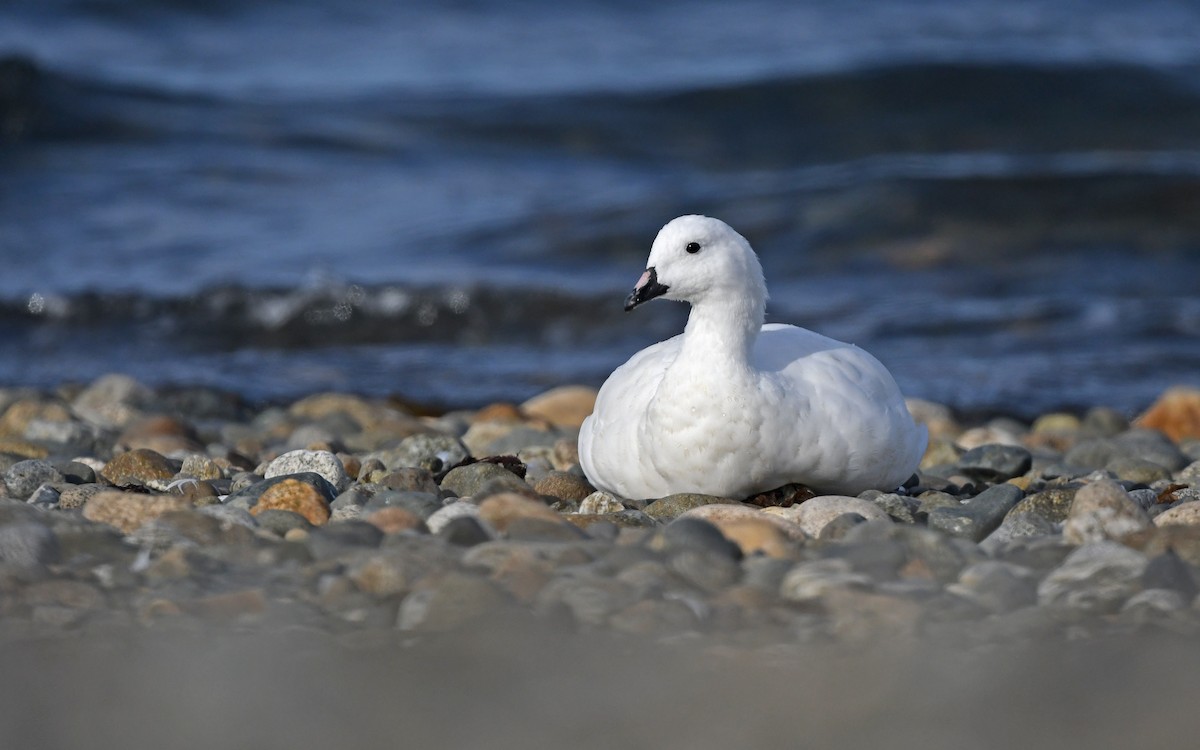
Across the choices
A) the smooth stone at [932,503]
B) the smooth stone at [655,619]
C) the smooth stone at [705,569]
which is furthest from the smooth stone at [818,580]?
the smooth stone at [932,503]

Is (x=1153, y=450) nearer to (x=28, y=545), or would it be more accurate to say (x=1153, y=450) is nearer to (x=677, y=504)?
(x=677, y=504)

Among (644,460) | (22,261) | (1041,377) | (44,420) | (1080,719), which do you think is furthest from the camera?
(22,261)

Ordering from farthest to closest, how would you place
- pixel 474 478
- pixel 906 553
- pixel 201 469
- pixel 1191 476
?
1. pixel 1191 476
2. pixel 201 469
3. pixel 474 478
4. pixel 906 553

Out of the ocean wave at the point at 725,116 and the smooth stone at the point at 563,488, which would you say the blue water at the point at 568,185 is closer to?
the ocean wave at the point at 725,116

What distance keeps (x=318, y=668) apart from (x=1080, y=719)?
1427mm

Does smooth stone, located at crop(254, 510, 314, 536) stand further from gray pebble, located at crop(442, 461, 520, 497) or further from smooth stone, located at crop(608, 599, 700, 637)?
smooth stone, located at crop(608, 599, 700, 637)

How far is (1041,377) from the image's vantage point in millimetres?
8766

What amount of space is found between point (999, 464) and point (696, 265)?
161cm

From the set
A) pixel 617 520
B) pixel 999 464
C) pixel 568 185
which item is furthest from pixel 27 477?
pixel 568 185

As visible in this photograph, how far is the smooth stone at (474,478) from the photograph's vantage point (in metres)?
4.65

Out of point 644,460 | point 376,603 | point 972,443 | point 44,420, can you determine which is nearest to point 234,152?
point 44,420

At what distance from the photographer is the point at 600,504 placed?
14.4 feet

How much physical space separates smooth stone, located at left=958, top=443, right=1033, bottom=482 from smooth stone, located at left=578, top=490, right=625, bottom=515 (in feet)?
5.16

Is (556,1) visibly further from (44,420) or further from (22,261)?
(44,420)
